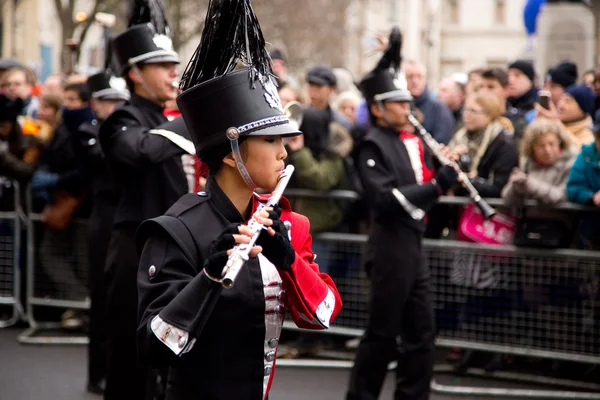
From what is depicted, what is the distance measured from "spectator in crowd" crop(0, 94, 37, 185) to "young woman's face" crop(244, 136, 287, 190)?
653 centimetres

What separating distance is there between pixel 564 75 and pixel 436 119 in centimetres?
144

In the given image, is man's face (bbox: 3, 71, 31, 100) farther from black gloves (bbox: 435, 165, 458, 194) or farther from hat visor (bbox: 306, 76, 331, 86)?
black gloves (bbox: 435, 165, 458, 194)

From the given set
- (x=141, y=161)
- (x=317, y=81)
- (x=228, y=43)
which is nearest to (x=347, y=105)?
(x=317, y=81)

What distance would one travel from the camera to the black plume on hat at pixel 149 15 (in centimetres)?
648

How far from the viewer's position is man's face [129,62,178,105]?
243 inches

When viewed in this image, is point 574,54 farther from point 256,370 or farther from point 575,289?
point 256,370

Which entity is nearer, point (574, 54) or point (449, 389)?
point (449, 389)

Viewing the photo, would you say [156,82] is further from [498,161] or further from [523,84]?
[523,84]

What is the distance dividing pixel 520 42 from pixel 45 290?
A: 56.8m

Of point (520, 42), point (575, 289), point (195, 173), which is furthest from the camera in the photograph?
point (520, 42)

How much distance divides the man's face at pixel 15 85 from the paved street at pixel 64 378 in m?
2.97

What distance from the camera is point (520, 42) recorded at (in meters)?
63.8

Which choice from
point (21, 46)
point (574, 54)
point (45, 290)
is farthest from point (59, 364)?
point (21, 46)

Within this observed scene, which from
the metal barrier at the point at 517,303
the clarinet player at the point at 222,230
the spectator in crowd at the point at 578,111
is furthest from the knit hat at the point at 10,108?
the clarinet player at the point at 222,230
